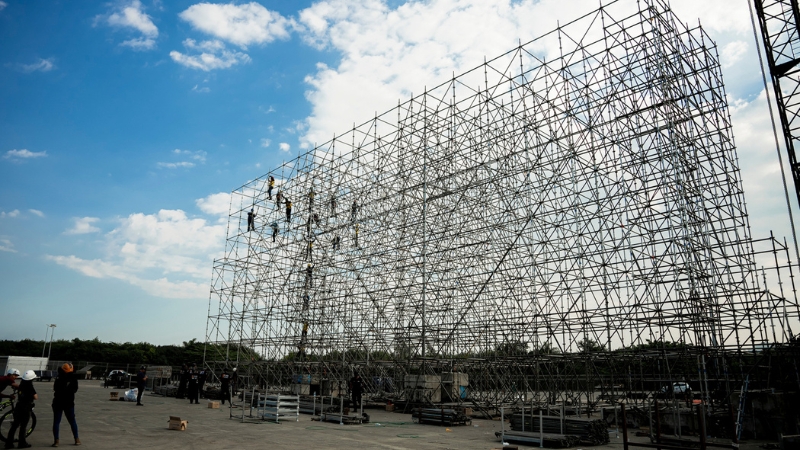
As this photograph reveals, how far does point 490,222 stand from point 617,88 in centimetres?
798

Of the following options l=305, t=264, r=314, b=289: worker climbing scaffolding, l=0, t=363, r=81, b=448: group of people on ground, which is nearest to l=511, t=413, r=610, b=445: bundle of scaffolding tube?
l=0, t=363, r=81, b=448: group of people on ground

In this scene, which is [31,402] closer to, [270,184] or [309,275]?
[309,275]

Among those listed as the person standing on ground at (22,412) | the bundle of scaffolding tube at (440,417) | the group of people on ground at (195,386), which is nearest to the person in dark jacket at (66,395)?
the person standing on ground at (22,412)

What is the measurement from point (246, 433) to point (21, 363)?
124 feet

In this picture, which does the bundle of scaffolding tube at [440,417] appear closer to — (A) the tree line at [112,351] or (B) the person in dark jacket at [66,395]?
(B) the person in dark jacket at [66,395]

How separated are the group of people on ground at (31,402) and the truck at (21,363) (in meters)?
34.9

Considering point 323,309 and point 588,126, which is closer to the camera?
point 588,126

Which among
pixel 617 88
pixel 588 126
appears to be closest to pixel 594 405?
pixel 588 126

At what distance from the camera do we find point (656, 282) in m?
15.5

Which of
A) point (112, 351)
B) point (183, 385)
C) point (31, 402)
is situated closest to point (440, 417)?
point (31, 402)

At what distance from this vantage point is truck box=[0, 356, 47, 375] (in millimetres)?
38906

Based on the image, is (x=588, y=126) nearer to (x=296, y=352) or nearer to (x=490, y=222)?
(x=490, y=222)

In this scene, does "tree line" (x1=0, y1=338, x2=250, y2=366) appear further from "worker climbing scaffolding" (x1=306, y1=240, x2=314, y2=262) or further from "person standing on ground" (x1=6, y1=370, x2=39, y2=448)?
"person standing on ground" (x1=6, y1=370, x2=39, y2=448)

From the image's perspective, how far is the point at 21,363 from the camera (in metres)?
40.3
